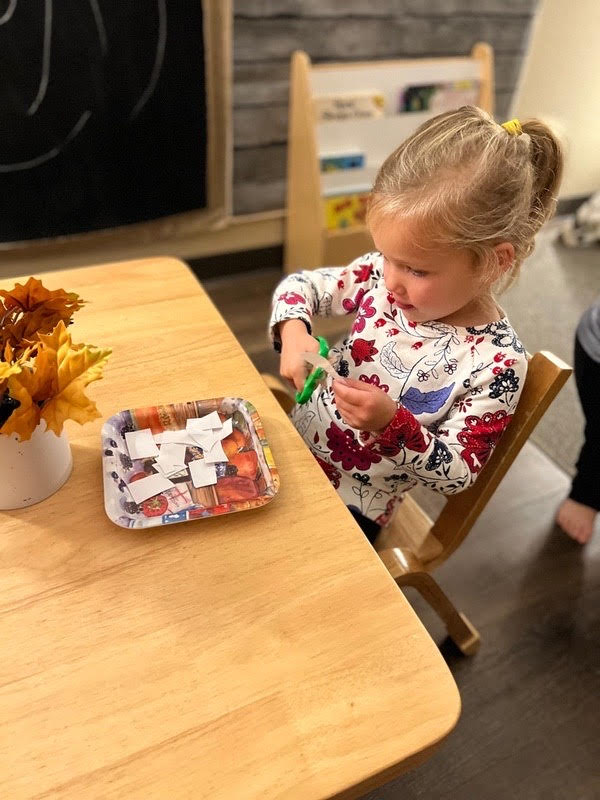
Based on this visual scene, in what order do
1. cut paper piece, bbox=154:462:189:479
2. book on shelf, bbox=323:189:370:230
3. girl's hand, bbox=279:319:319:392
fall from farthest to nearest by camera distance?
book on shelf, bbox=323:189:370:230
girl's hand, bbox=279:319:319:392
cut paper piece, bbox=154:462:189:479

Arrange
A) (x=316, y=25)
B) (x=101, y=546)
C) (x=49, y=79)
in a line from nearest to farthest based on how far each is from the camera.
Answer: (x=101, y=546)
(x=49, y=79)
(x=316, y=25)

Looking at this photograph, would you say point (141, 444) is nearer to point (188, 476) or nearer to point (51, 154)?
point (188, 476)

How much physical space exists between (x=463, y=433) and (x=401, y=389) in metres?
0.14

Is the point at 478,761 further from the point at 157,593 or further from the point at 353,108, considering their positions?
the point at 353,108

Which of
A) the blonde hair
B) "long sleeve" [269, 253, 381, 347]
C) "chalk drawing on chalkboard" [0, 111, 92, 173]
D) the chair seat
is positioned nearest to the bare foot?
the chair seat

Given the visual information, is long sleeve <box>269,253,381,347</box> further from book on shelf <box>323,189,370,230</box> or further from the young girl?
book on shelf <box>323,189,370,230</box>

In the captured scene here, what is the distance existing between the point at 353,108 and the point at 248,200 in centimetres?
47

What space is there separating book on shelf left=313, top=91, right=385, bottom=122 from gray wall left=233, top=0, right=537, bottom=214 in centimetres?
12

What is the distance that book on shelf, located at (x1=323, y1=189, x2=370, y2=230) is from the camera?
2.22m

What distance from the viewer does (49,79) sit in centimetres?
173

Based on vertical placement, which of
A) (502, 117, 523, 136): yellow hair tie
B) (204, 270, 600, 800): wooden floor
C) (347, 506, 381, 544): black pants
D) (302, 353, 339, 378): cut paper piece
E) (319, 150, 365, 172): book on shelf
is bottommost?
(204, 270, 600, 800): wooden floor

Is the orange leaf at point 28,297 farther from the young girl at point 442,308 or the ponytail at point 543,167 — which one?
the ponytail at point 543,167

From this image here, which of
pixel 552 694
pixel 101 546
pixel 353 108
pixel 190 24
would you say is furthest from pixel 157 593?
pixel 353 108

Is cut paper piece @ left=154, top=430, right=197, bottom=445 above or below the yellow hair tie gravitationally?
below
